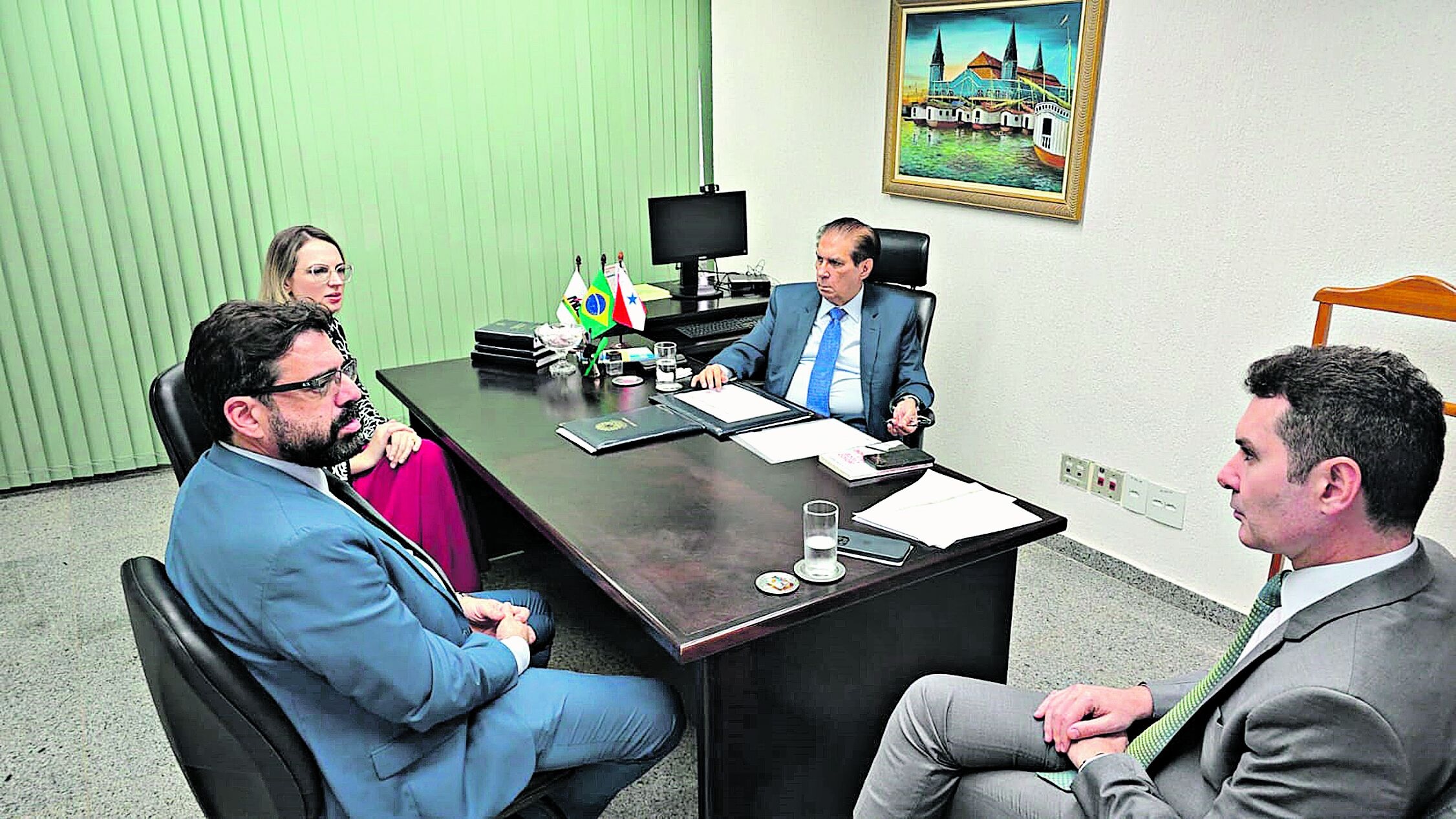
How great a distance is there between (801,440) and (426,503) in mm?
1123

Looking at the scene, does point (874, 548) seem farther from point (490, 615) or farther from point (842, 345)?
point (842, 345)

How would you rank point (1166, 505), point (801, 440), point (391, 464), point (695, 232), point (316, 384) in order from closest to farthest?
point (316, 384)
point (801, 440)
point (391, 464)
point (1166, 505)
point (695, 232)

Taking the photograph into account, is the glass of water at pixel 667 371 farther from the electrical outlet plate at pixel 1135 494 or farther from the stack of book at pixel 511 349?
the electrical outlet plate at pixel 1135 494

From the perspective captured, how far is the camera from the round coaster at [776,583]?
1705 millimetres

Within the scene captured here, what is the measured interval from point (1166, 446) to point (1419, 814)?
1980mm

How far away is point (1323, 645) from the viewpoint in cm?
121

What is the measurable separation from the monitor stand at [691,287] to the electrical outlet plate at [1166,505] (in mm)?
2108

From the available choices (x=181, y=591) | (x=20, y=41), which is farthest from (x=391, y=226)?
(x=181, y=591)

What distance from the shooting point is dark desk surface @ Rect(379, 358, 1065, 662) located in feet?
5.49

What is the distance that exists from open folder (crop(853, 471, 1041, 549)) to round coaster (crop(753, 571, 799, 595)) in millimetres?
288

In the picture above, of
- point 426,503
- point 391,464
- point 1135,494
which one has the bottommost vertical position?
point 1135,494

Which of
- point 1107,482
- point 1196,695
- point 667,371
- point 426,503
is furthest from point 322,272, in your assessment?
point 1107,482

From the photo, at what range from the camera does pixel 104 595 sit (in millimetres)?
3145

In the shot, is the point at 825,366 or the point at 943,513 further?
the point at 825,366
